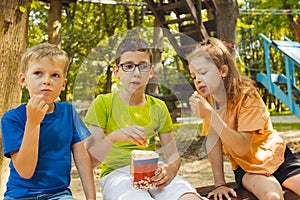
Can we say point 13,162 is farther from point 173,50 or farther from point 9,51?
point 9,51

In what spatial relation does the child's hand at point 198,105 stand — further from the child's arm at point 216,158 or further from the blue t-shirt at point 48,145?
the blue t-shirt at point 48,145

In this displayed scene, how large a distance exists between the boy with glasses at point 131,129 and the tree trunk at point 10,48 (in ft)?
5.27

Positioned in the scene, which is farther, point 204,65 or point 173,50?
point 204,65

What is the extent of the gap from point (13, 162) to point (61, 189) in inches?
10.8

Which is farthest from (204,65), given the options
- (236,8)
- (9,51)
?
(236,8)

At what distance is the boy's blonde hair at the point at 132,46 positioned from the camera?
1.82 metres

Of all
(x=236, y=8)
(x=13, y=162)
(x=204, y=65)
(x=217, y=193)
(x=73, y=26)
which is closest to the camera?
(x=13, y=162)

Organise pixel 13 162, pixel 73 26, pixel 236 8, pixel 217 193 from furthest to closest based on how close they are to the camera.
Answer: pixel 73 26
pixel 236 8
pixel 217 193
pixel 13 162

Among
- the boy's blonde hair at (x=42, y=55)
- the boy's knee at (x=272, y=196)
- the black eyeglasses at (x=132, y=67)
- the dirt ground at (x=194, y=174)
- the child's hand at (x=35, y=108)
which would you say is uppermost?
the boy's blonde hair at (x=42, y=55)

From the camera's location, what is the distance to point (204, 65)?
215cm

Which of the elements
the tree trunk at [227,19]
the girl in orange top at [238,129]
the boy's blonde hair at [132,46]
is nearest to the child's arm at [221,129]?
the girl in orange top at [238,129]

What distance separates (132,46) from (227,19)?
201 inches

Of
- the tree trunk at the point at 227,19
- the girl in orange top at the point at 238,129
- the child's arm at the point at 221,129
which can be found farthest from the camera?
the tree trunk at the point at 227,19

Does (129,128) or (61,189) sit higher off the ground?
(129,128)
